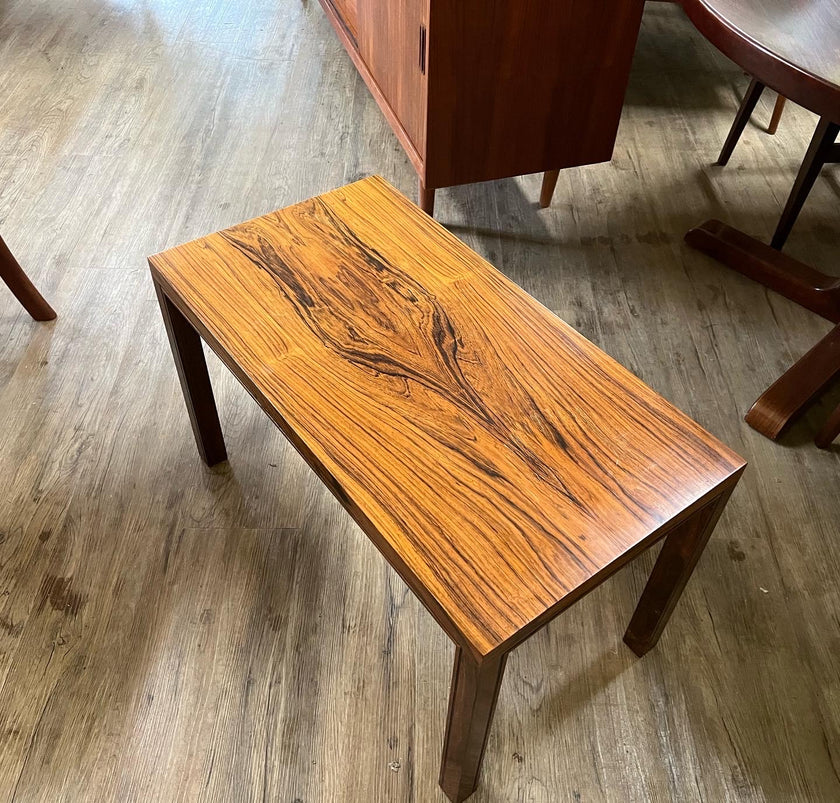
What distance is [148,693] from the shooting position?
1.22m

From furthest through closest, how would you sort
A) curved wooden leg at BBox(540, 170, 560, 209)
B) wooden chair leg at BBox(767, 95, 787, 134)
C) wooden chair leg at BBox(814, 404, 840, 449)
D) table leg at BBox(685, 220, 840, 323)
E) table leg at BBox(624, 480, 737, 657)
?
wooden chair leg at BBox(767, 95, 787, 134)
curved wooden leg at BBox(540, 170, 560, 209)
table leg at BBox(685, 220, 840, 323)
wooden chair leg at BBox(814, 404, 840, 449)
table leg at BBox(624, 480, 737, 657)

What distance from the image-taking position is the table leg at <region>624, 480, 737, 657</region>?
100 centimetres

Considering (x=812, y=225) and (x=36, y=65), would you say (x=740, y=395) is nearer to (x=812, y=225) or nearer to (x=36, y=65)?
(x=812, y=225)

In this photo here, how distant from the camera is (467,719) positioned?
0.91 meters

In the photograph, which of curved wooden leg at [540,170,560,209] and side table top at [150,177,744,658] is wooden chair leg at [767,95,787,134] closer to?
curved wooden leg at [540,170,560,209]

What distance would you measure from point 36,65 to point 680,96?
2.16 m

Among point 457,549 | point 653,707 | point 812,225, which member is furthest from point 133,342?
point 812,225

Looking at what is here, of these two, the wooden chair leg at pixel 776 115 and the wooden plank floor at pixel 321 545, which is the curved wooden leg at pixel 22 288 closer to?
the wooden plank floor at pixel 321 545

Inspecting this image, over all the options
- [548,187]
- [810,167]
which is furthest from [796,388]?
[548,187]

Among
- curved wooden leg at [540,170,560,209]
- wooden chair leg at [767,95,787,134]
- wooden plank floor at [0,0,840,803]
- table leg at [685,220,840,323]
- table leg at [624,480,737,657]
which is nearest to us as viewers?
table leg at [624,480,737,657]

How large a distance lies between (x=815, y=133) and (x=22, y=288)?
1.82 metres

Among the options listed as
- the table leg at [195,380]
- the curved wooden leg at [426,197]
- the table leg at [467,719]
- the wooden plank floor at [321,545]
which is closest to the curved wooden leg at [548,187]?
the wooden plank floor at [321,545]

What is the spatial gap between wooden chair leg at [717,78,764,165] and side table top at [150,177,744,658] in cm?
129

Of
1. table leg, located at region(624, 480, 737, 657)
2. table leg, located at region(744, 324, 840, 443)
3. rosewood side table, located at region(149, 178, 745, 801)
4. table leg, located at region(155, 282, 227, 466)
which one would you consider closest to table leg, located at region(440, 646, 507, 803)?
rosewood side table, located at region(149, 178, 745, 801)
